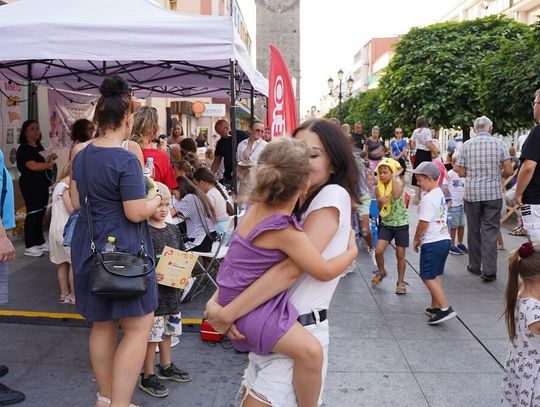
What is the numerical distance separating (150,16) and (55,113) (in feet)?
18.7

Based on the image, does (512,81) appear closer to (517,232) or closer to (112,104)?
(517,232)

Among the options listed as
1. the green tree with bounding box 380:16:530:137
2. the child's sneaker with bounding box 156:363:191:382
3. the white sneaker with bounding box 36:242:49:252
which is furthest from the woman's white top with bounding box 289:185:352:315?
the green tree with bounding box 380:16:530:137

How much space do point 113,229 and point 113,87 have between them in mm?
783

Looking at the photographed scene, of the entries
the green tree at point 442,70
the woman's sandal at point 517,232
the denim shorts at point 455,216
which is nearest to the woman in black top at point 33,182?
the denim shorts at point 455,216

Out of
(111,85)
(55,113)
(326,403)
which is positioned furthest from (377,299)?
(55,113)

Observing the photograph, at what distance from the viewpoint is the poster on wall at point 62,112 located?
33.6 ft

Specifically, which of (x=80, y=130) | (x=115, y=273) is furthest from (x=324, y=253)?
(x=80, y=130)

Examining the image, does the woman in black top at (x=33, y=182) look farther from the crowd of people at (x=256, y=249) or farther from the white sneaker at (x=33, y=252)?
the crowd of people at (x=256, y=249)

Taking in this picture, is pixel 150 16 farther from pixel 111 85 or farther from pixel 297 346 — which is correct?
pixel 297 346

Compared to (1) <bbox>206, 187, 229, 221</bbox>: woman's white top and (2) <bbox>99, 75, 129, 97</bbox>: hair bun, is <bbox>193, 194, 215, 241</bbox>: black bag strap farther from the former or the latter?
(2) <bbox>99, 75, 129, 97</bbox>: hair bun

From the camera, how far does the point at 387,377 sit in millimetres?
4215

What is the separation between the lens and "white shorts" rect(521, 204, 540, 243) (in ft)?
17.4

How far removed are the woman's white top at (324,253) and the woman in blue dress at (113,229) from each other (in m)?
1.19

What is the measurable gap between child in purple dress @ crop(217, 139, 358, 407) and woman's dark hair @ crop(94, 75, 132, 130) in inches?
53.6
